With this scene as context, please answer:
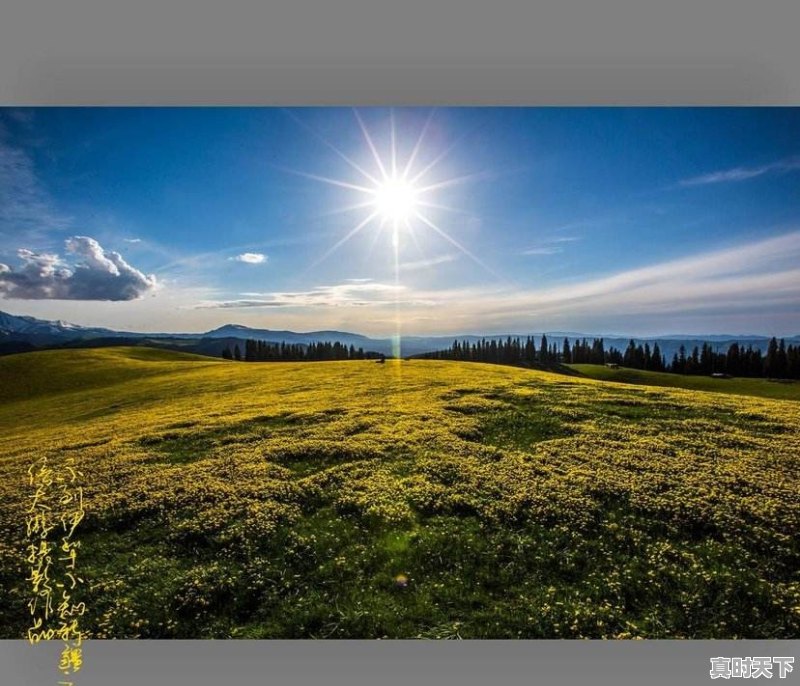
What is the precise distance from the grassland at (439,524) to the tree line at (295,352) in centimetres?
435

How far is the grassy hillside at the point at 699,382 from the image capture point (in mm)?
15313

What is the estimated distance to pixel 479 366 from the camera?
21578mm

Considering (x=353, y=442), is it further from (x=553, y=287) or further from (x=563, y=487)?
(x=553, y=287)

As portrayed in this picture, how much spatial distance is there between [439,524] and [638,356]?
44.7 feet

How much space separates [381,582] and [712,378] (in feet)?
54.8

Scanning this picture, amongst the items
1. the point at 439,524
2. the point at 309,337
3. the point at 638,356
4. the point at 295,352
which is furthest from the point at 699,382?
the point at 295,352

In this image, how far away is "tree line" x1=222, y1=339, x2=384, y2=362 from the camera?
1798 centimetres

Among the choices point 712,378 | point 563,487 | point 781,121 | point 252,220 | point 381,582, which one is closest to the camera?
point 381,582

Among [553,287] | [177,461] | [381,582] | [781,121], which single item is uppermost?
[781,121]
